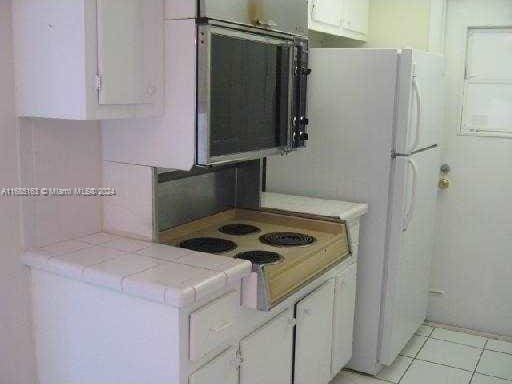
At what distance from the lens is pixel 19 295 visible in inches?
78.9

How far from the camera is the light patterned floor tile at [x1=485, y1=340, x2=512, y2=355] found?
11.2 feet

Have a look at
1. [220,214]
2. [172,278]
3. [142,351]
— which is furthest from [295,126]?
[142,351]

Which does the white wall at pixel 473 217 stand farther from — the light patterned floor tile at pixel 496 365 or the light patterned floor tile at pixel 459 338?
the light patterned floor tile at pixel 496 365

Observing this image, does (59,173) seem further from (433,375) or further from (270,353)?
(433,375)

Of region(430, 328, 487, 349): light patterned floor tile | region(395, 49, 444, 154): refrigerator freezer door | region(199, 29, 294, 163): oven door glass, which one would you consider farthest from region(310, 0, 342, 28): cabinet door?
region(430, 328, 487, 349): light patterned floor tile

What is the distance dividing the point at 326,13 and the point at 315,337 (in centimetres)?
166

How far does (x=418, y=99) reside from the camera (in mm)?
2828

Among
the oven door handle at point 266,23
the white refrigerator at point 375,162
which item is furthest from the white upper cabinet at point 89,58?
the white refrigerator at point 375,162

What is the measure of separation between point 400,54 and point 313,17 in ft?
1.59

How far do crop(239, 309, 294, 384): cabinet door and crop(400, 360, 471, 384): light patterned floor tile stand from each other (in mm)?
1009

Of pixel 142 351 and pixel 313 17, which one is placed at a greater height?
pixel 313 17

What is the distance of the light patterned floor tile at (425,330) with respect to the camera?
3619 millimetres

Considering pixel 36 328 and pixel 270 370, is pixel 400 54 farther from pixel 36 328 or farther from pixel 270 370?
pixel 36 328

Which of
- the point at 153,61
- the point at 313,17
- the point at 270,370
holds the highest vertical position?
the point at 313,17
